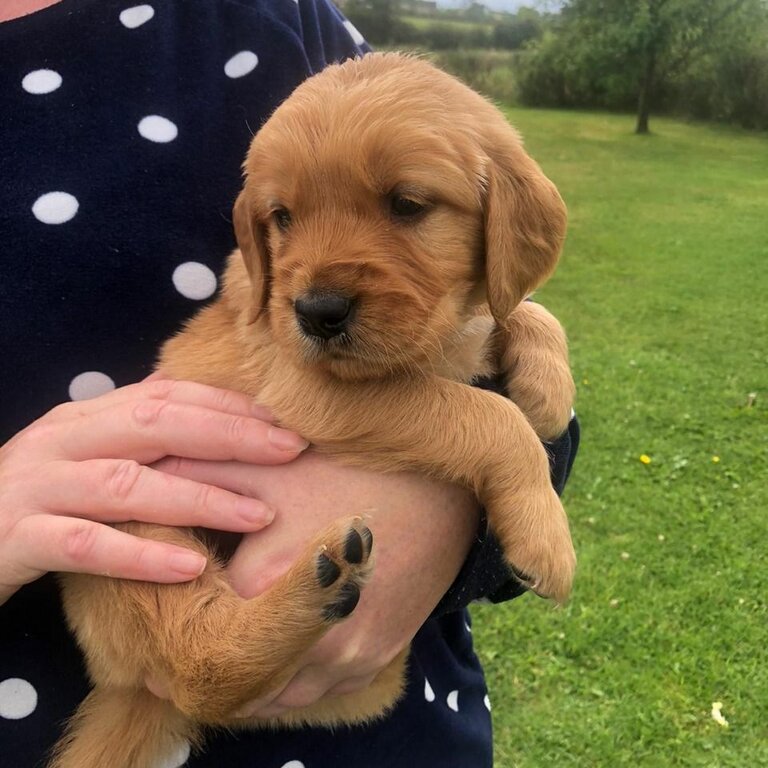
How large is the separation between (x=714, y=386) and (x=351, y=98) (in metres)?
6.76

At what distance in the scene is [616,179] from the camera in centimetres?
1892

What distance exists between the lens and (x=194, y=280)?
6.13 feet

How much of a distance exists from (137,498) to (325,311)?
521 mm

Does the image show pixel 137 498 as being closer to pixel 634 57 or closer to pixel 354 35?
pixel 354 35

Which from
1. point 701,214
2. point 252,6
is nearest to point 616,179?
point 701,214

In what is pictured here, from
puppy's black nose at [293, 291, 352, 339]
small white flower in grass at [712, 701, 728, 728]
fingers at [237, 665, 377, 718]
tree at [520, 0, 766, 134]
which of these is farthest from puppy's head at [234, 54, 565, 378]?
tree at [520, 0, 766, 134]

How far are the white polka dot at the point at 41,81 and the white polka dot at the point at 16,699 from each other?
1.21 m

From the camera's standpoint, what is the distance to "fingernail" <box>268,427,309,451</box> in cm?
168

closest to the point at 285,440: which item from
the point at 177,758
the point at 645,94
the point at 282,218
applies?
the point at 282,218

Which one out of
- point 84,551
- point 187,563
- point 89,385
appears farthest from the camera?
point 89,385

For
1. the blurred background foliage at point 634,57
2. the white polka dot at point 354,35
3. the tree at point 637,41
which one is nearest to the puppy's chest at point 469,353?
the white polka dot at point 354,35

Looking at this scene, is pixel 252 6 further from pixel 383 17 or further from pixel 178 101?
pixel 383 17

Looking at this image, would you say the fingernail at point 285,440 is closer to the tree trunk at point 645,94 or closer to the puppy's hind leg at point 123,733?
the puppy's hind leg at point 123,733

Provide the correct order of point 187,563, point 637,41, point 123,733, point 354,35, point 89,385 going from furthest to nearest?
point 637,41, point 354,35, point 89,385, point 123,733, point 187,563
